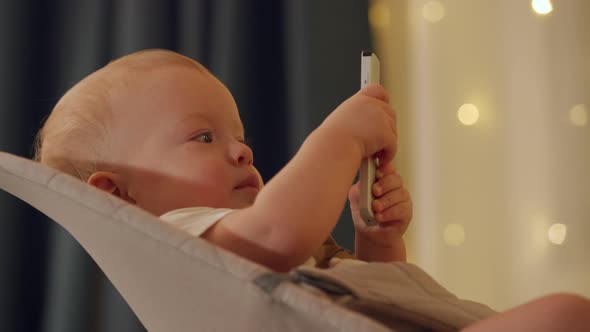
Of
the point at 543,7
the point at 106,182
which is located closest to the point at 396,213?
the point at 106,182

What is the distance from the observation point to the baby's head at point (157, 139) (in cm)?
83

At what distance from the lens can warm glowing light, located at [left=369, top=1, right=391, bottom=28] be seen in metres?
1.56

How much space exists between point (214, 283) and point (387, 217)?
39 centimetres

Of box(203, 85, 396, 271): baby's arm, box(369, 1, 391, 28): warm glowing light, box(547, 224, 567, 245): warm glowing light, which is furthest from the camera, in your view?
box(369, 1, 391, 28): warm glowing light

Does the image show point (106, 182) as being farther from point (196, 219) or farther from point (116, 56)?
point (116, 56)

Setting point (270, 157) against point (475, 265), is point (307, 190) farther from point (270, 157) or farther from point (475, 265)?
point (270, 157)

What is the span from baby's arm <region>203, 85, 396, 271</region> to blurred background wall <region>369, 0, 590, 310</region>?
72 centimetres

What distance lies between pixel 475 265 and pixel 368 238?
0.51 metres

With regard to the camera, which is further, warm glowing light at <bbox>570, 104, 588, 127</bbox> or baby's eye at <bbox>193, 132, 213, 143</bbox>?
warm glowing light at <bbox>570, 104, 588, 127</bbox>

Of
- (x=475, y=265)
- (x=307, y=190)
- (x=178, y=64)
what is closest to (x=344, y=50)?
(x=475, y=265)

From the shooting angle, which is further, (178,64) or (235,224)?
(178,64)

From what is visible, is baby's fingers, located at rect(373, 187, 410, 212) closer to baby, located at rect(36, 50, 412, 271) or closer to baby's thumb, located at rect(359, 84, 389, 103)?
baby, located at rect(36, 50, 412, 271)

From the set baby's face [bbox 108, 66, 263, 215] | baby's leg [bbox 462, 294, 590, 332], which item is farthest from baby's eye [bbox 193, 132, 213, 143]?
baby's leg [bbox 462, 294, 590, 332]

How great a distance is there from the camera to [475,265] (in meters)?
1.37
